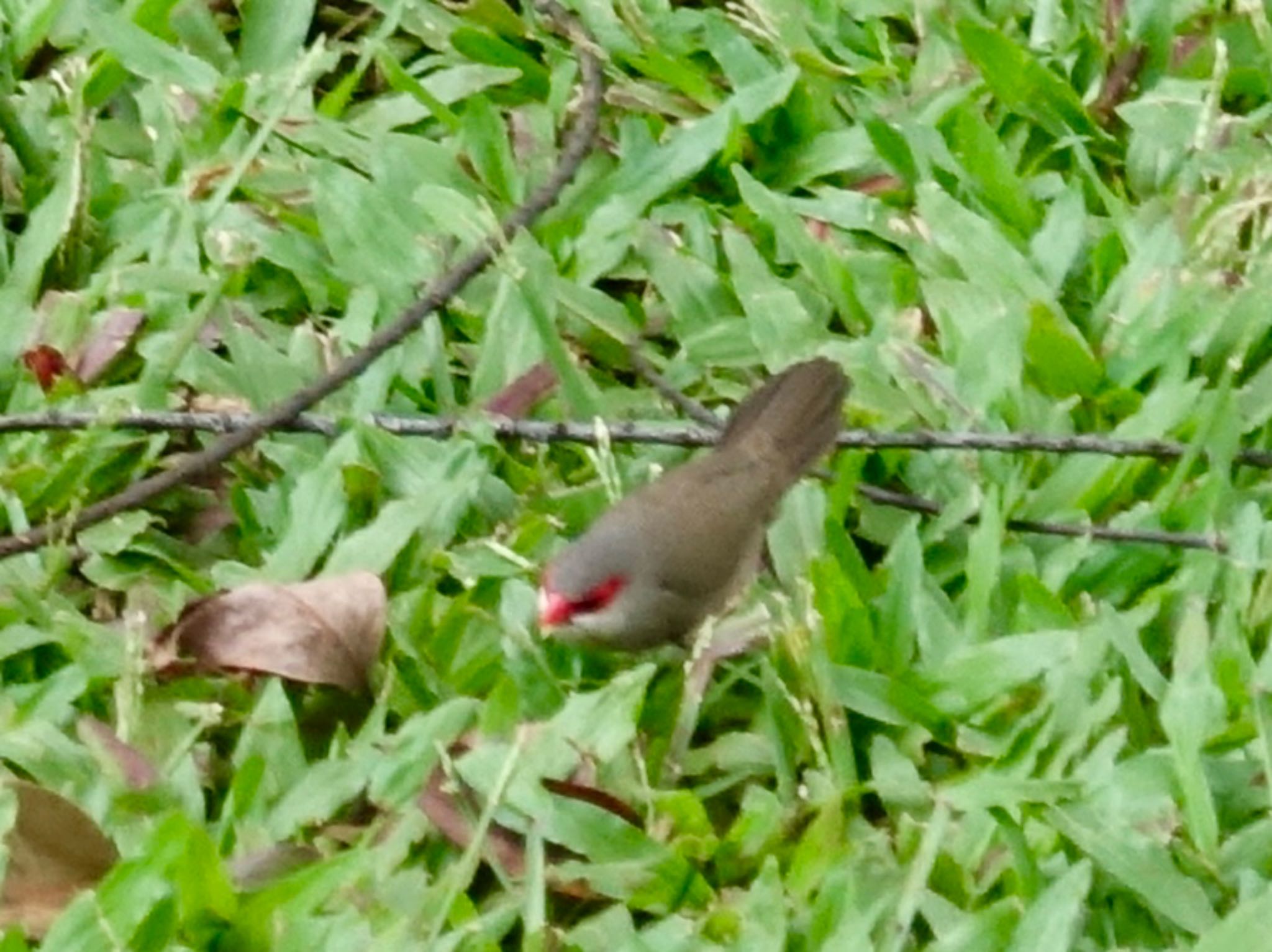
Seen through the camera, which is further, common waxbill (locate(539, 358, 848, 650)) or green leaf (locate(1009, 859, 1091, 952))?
common waxbill (locate(539, 358, 848, 650))

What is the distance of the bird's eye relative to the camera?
2.80m

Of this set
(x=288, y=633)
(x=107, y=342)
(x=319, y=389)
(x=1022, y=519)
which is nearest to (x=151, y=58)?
(x=107, y=342)

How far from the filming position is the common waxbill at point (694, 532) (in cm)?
284

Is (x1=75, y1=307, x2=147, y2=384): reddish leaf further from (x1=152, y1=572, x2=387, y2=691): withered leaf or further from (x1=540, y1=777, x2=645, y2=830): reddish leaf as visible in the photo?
(x1=540, y1=777, x2=645, y2=830): reddish leaf

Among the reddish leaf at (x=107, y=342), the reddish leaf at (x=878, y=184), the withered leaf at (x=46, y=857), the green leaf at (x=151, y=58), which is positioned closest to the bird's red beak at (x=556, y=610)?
the withered leaf at (x=46, y=857)

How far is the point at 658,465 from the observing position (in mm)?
3195

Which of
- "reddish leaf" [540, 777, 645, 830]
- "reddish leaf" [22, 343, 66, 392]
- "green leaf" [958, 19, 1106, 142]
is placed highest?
"green leaf" [958, 19, 1106, 142]

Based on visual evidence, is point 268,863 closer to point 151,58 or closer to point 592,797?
point 592,797

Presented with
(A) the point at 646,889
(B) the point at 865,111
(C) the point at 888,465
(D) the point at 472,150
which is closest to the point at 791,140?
(B) the point at 865,111

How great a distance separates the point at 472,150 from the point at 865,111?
0.64 meters

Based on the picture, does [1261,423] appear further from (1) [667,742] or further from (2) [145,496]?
(2) [145,496]

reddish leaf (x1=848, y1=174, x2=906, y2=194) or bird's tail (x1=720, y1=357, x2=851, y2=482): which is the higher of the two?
reddish leaf (x1=848, y1=174, x2=906, y2=194)

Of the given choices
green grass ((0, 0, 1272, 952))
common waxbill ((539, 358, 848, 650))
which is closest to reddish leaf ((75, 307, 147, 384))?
green grass ((0, 0, 1272, 952))

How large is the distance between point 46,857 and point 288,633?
0.43 meters
